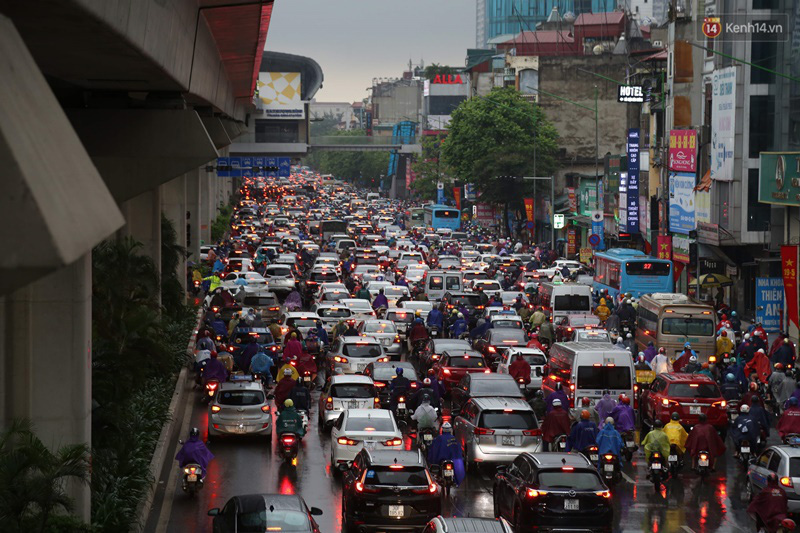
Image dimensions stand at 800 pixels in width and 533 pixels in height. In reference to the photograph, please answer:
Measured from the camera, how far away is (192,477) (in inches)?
815

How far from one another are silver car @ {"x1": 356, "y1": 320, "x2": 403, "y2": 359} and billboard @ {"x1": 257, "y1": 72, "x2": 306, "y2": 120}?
7861 cm

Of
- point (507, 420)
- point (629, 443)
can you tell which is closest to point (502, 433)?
point (507, 420)

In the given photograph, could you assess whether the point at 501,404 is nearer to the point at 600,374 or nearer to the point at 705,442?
the point at 705,442

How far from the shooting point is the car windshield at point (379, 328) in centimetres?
3752

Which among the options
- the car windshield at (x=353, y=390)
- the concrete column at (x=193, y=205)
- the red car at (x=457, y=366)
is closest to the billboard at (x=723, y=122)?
the red car at (x=457, y=366)

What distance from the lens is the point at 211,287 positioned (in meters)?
48.8

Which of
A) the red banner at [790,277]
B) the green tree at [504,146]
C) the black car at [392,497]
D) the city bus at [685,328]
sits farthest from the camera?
the green tree at [504,146]

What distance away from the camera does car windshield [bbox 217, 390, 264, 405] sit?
26156 mm

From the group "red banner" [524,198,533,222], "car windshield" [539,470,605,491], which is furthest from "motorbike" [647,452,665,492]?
"red banner" [524,198,533,222]

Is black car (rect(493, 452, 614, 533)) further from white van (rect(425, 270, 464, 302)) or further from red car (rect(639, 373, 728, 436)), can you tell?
white van (rect(425, 270, 464, 302))

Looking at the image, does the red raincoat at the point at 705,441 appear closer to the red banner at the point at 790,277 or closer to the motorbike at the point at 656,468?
the motorbike at the point at 656,468

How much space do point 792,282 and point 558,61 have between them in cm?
6800

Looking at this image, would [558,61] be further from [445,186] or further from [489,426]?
[489,426]

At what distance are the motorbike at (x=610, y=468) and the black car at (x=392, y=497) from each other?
14.3ft
